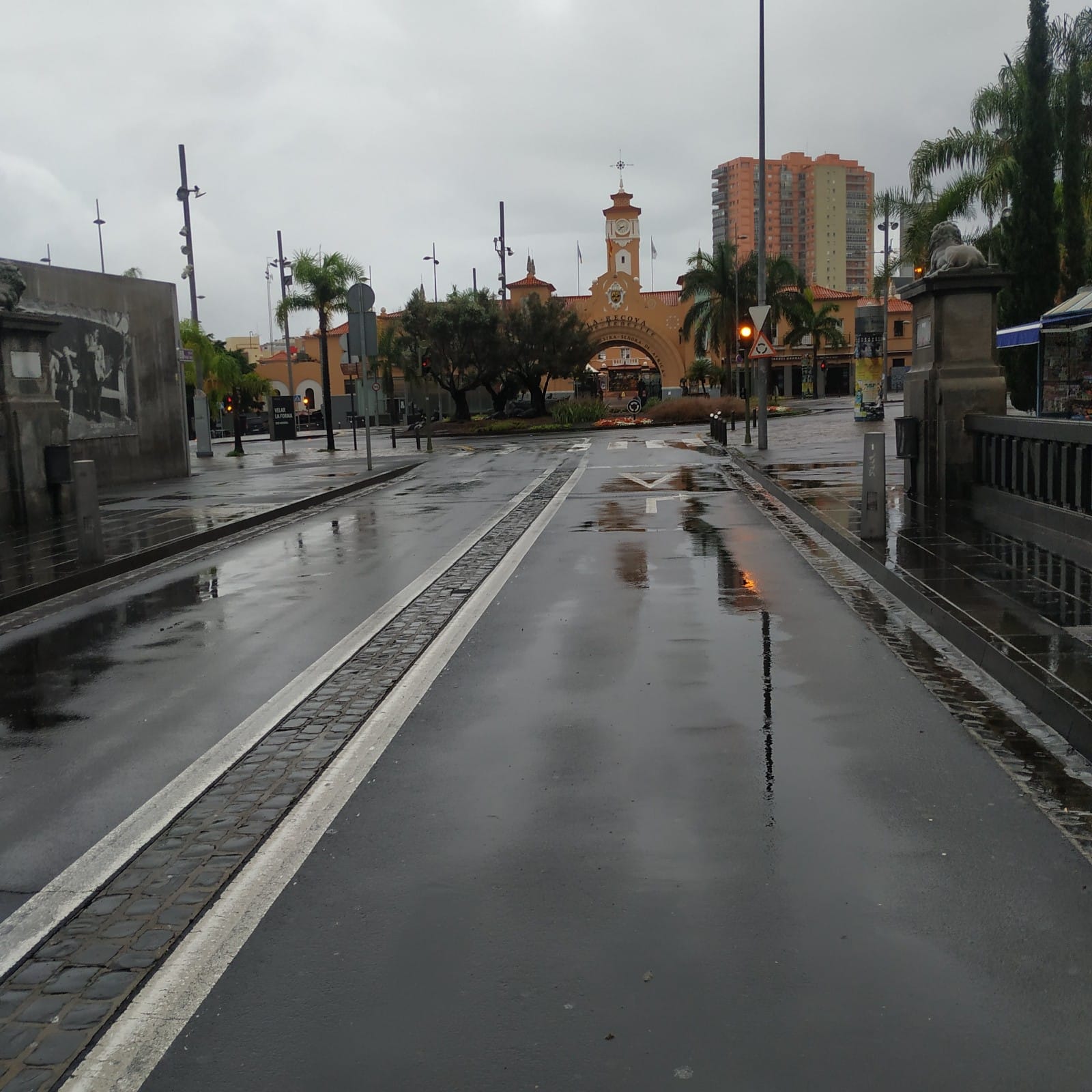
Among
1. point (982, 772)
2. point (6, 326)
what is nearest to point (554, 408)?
point (6, 326)

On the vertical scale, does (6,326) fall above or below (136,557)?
above

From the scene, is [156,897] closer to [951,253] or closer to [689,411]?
[951,253]

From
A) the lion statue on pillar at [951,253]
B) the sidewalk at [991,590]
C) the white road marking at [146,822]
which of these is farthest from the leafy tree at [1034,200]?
the white road marking at [146,822]

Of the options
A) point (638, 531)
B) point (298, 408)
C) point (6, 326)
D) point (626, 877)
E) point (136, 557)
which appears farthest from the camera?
point (298, 408)

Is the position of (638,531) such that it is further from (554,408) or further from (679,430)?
(554,408)

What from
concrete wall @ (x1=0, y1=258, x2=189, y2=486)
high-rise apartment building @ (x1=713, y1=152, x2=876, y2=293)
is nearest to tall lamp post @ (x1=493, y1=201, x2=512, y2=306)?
concrete wall @ (x1=0, y1=258, x2=189, y2=486)

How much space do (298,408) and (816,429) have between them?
54388mm

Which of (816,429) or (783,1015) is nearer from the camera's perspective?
(783,1015)

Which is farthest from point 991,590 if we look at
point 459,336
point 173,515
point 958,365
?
point 459,336

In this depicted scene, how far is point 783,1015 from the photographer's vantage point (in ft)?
10.9

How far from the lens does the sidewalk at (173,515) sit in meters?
11.9

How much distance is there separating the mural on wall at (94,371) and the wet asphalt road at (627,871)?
16228 mm

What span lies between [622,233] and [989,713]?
86474 millimetres

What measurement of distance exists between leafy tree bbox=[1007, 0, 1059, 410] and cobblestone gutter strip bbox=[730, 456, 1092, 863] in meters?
17.7
